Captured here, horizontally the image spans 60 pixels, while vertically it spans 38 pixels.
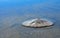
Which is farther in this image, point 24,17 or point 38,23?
point 24,17

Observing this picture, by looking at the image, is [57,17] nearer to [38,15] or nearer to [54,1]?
[38,15]

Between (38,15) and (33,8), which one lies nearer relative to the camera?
(38,15)

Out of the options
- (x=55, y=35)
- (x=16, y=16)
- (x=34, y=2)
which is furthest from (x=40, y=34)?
(x=34, y=2)

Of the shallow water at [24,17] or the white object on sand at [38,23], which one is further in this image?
the white object on sand at [38,23]

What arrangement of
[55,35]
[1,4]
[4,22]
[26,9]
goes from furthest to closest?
[1,4]
[26,9]
[4,22]
[55,35]

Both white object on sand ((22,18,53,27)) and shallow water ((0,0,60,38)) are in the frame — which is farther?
white object on sand ((22,18,53,27))

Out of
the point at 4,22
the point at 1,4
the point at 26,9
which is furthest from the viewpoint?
the point at 1,4

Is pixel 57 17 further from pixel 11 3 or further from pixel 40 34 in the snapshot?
pixel 11 3
